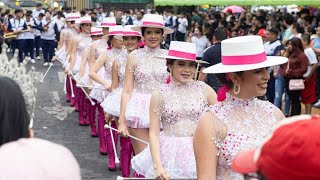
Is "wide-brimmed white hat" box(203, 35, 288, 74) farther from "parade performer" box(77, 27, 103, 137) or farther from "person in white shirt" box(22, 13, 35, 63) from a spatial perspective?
"person in white shirt" box(22, 13, 35, 63)

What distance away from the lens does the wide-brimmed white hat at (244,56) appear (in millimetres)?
4004

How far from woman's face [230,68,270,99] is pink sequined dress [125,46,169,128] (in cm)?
345

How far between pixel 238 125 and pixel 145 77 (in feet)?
11.8

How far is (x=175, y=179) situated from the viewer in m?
5.45

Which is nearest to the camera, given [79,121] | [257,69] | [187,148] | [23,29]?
[257,69]

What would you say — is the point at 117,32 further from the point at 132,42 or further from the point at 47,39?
the point at 47,39

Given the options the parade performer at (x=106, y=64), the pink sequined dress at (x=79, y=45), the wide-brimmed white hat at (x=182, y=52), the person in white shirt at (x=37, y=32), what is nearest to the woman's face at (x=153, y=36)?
the wide-brimmed white hat at (x=182, y=52)

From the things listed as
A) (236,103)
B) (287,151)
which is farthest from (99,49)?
(287,151)

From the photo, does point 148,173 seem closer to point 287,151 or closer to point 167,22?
point 287,151

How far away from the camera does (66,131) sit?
1208 centimetres

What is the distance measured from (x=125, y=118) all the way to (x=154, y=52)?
2.50 ft

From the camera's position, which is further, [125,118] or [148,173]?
[125,118]

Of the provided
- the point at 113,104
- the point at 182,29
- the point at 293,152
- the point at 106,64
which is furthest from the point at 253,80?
the point at 182,29

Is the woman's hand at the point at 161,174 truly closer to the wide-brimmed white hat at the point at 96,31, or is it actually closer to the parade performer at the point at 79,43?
the wide-brimmed white hat at the point at 96,31
